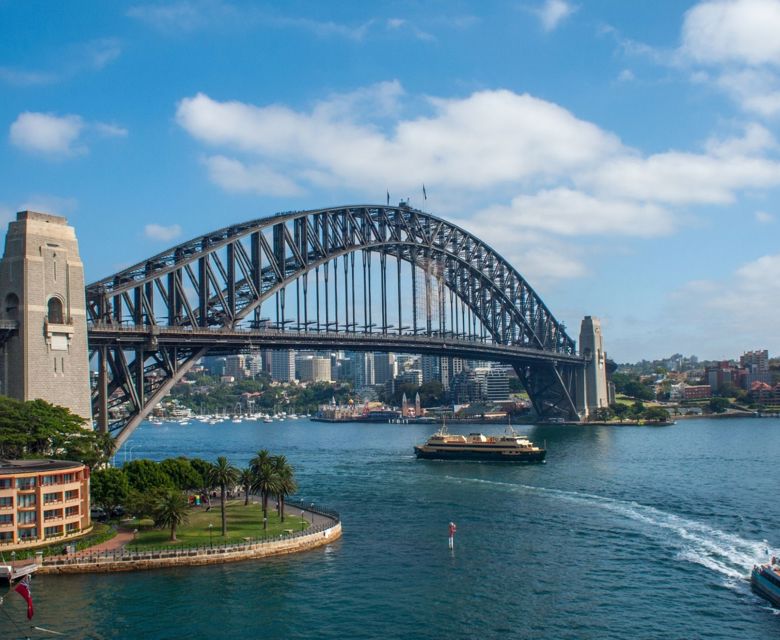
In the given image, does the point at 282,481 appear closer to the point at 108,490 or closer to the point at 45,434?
the point at 108,490

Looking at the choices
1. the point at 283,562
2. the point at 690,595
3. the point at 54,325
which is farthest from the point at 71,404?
the point at 690,595

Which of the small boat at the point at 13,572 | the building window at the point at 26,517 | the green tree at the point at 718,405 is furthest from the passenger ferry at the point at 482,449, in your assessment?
Answer: the green tree at the point at 718,405

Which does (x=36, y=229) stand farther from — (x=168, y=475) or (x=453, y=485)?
(x=453, y=485)

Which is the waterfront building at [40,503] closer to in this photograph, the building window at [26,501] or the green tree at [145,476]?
the building window at [26,501]

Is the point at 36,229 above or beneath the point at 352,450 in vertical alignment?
above

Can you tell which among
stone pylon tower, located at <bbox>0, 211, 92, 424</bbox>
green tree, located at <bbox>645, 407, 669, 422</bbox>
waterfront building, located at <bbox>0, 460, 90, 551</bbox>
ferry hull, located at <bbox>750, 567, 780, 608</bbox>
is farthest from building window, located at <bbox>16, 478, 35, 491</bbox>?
green tree, located at <bbox>645, 407, 669, 422</bbox>

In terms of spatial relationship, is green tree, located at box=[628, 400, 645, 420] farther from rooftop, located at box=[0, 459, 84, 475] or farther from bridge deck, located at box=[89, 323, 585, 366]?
rooftop, located at box=[0, 459, 84, 475]
